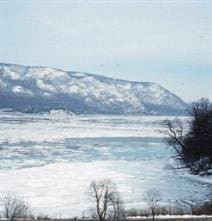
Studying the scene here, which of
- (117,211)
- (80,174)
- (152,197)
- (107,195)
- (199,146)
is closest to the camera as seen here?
(117,211)

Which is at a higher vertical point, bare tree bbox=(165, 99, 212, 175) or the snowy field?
bare tree bbox=(165, 99, 212, 175)

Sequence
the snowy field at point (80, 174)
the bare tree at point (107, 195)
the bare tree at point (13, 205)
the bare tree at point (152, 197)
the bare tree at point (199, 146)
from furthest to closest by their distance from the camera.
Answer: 1. the bare tree at point (199, 146)
2. the snowy field at point (80, 174)
3. the bare tree at point (152, 197)
4. the bare tree at point (107, 195)
5. the bare tree at point (13, 205)

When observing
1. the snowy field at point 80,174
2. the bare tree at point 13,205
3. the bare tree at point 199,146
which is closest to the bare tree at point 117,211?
the snowy field at point 80,174

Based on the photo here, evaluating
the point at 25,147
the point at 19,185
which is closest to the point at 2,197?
the point at 19,185

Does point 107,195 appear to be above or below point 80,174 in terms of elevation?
above

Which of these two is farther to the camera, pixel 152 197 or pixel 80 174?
pixel 80 174

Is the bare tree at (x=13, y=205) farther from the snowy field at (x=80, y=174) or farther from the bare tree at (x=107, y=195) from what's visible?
the bare tree at (x=107, y=195)

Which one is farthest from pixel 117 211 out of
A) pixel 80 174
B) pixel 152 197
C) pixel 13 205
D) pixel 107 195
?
pixel 80 174

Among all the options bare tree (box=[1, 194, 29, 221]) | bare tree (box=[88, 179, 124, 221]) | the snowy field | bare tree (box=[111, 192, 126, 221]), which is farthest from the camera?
the snowy field

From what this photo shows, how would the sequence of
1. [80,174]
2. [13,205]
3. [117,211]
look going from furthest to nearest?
1. [80,174]
2. [13,205]
3. [117,211]

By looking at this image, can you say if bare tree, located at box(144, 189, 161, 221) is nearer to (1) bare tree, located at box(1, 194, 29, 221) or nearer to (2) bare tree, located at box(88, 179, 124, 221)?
(2) bare tree, located at box(88, 179, 124, 221)

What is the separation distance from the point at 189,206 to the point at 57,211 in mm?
6453

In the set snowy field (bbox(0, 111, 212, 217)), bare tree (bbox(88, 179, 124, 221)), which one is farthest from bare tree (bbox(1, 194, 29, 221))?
A: bare tree (bbox(88, 179, 124, 221))

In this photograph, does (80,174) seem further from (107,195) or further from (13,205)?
(107,195)
